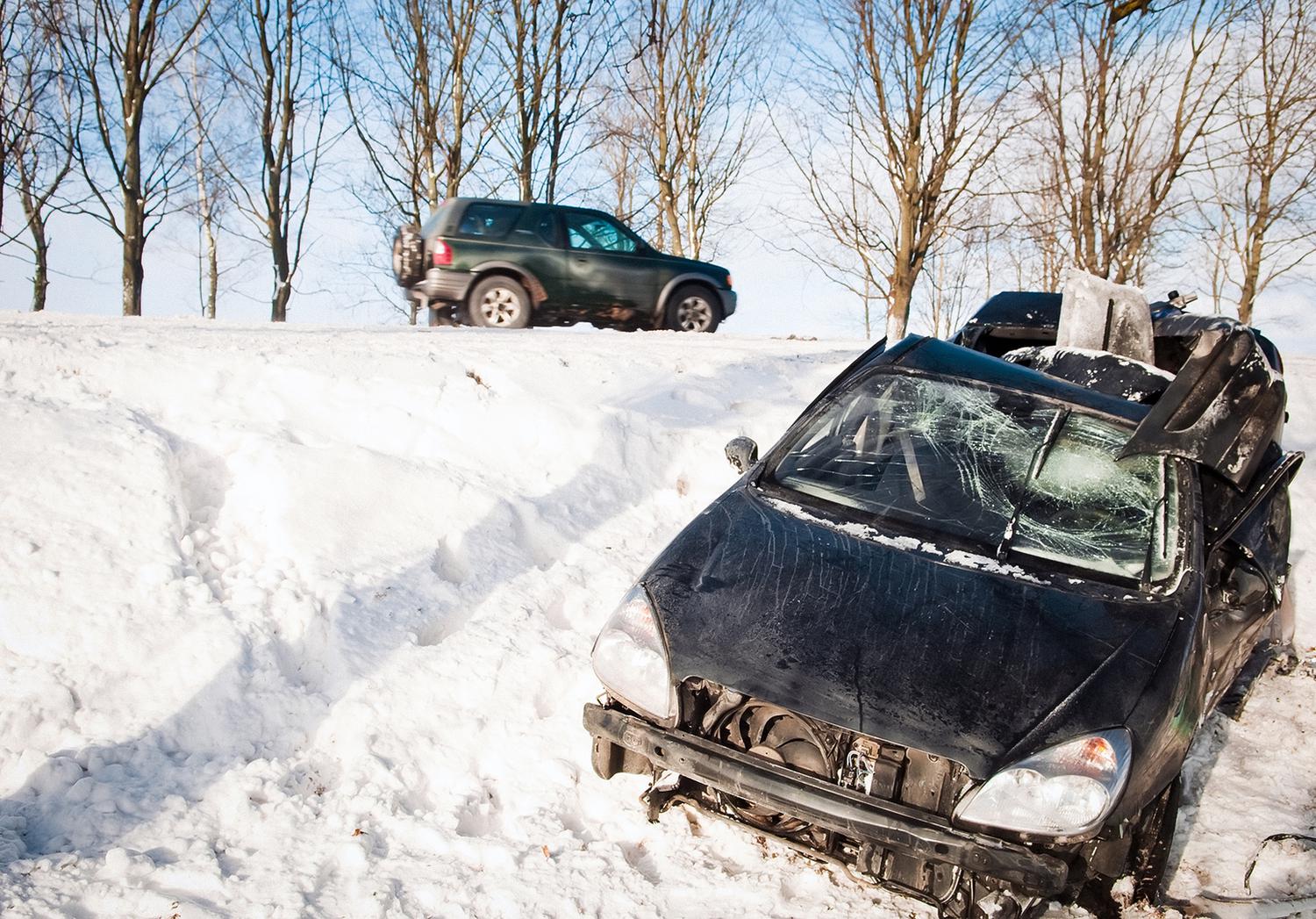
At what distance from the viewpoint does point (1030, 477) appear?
343 centimetres

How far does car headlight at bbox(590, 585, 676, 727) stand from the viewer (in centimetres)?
267

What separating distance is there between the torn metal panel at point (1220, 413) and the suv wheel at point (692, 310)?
8019 millimetres

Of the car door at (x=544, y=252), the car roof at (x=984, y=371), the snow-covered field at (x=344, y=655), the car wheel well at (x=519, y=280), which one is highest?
the car door at (x=544, y=252)

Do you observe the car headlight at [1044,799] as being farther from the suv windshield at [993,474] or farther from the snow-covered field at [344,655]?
the suv windshield at [993,474]

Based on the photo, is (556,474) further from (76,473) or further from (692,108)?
(692,108)

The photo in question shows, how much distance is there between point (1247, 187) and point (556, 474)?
63.8 feet

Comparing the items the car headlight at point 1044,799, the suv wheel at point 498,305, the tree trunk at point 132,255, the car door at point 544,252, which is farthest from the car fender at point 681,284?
the tree trunk at point 132,255

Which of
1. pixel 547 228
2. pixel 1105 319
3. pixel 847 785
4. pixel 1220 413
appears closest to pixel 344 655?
pixel 847 785

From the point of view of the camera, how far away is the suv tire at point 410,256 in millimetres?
10289

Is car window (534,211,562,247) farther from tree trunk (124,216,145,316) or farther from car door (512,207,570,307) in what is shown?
tree trunk (124,216,145,316)

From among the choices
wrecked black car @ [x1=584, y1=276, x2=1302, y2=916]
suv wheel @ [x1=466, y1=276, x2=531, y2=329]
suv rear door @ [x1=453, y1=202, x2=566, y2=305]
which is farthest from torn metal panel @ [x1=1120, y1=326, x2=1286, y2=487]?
suv rear door @ [x1=453, y1=202, x2=566, y2=305]

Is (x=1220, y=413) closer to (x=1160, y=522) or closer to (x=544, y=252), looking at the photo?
A: (x=1160, y=522)

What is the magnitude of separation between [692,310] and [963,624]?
29.7 feet

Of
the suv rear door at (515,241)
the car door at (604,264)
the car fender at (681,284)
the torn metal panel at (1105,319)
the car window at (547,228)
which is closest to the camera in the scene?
the torn metal panel at (1105,319)
